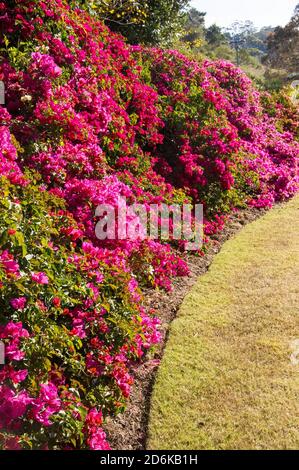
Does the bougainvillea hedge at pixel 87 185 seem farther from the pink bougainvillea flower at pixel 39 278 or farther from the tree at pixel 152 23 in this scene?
the tree at pixel 152 23

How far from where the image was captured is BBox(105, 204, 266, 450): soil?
3.69m

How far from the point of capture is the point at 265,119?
12055 mm

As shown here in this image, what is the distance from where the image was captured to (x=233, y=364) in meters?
4.36

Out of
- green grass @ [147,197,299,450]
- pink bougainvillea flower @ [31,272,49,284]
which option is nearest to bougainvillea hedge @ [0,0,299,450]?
pink bougainvillea flower @ [31,272,49,284]

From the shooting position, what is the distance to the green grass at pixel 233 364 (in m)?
3.65

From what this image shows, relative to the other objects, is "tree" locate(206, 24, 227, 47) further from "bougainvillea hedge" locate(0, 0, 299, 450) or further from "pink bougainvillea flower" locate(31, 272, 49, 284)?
"pink bougainvillea flower" locate(31, 272, 49, 284)

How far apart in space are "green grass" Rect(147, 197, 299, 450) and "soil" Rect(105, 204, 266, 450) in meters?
0.09

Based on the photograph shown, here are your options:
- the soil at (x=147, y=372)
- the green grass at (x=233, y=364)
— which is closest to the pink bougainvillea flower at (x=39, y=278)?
the soil at (x=147, y=372)

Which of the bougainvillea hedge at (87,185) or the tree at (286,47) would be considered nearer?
the bougainvillea hedge at (87,185)

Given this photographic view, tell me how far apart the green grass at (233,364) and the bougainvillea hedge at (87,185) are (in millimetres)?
401

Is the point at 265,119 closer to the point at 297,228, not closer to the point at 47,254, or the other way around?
the point at 297,228

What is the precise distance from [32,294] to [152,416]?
4.71 ft

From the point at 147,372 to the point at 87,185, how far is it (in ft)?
7.27

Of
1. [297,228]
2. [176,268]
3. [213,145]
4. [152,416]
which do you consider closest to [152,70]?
[213,145]
